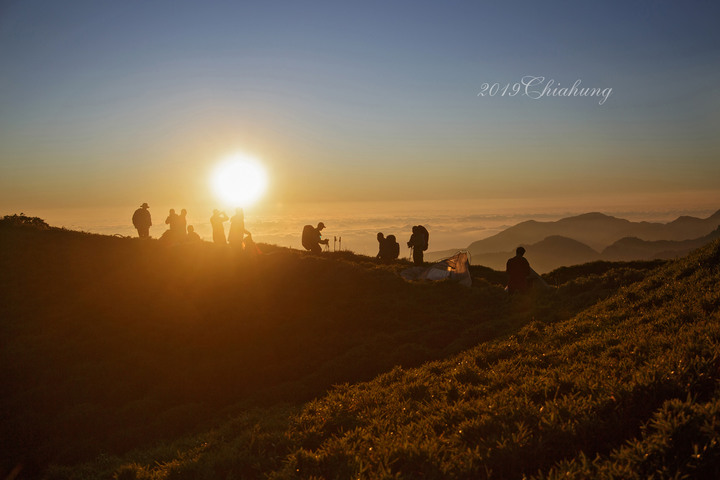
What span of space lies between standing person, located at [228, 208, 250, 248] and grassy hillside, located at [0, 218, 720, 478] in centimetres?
243

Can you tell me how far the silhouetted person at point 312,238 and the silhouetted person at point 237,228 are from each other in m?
4.70

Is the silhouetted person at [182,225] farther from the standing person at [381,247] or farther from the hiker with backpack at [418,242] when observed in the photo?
the hiker with backpack at [418,242]

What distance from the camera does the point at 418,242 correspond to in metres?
28.4

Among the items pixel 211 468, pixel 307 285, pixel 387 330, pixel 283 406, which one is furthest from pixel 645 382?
pixel 307 285

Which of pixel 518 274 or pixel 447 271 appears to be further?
pixel 447 271

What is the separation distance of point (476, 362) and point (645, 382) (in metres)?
4.55

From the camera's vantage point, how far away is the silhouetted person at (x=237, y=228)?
27.3 m

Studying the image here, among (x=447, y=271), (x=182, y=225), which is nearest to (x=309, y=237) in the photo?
(x=182, y=225)

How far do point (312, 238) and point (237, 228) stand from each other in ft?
17.8

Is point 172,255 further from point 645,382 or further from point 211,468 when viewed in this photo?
point 645,382

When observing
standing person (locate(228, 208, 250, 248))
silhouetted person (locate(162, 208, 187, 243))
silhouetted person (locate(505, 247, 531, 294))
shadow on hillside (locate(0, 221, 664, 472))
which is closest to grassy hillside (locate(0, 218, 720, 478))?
shadow on hillside (locate(0, 221, 664, 472))

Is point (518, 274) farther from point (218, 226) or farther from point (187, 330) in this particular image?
point (218, 226)

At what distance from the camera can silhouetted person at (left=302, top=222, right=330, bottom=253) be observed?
100 feet

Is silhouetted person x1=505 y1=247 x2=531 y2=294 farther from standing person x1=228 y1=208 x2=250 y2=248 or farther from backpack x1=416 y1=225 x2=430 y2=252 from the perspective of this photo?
standing person x1=228 y1=208 x2=250 y2=248
